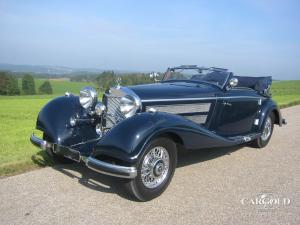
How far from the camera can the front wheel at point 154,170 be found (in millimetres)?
4172

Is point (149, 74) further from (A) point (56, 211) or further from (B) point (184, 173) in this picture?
(A) point (56, 211)

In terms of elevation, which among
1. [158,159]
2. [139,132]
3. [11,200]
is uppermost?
[139,132]

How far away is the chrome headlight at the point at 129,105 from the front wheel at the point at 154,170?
2.40 feet

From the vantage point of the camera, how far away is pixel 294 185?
198 inches

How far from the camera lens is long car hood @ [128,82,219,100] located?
525cm

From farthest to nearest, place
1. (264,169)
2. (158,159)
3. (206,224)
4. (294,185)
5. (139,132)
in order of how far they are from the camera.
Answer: (264,169), (294,185), (158,159), (139,132), (206,224)

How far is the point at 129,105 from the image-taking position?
4.98 meters

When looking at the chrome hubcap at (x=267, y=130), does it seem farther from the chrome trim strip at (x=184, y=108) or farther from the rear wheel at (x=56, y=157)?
the rear wheel at (x=56, y=157)

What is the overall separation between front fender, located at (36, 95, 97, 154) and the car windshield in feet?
7.08

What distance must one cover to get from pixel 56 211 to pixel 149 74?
4046mm

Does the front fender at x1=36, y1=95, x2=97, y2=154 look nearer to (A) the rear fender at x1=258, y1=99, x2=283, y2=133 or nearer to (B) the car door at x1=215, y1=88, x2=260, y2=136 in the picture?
(B) the car door at x1=215, y1=88, x2=260, y2=136

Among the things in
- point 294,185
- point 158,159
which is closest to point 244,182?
point 294,185
